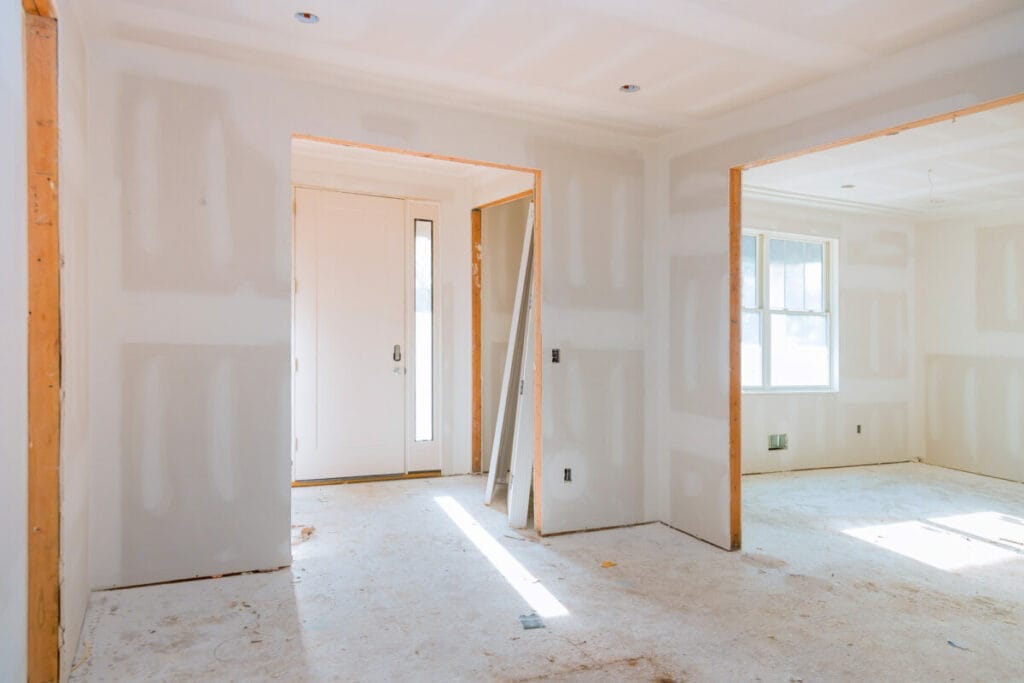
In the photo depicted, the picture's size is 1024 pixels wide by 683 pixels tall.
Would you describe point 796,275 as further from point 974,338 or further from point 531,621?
point 531,621

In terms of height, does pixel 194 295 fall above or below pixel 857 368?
above

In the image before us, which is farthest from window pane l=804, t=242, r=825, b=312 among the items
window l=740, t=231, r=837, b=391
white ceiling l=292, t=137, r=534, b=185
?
white ceiling l=292, t=137, r=534, b=185

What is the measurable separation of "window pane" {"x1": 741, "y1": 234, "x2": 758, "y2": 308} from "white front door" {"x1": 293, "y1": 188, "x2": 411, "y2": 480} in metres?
3.36

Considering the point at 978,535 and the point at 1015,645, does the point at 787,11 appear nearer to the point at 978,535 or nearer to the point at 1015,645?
the point at 1015,645

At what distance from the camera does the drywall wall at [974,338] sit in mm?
6219

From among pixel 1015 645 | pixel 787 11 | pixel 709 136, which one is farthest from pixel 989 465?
pixel 787 11

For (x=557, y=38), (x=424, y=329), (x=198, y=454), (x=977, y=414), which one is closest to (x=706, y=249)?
(x=557, y=38)

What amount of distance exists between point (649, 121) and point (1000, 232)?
4.60 meters

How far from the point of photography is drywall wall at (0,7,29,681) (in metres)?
1.49

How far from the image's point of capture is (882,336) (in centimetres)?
689

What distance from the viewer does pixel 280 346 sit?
344 cm

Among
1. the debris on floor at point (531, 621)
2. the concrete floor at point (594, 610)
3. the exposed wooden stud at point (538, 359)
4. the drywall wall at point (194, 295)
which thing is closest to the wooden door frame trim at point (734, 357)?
the concrete floor at point (594, 610)

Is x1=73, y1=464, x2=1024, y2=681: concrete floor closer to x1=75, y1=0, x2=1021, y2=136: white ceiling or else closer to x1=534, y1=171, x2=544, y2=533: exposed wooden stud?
x1=534, y1=171, x2=544, y2=533: exposed wooden stud

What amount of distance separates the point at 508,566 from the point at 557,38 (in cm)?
274
